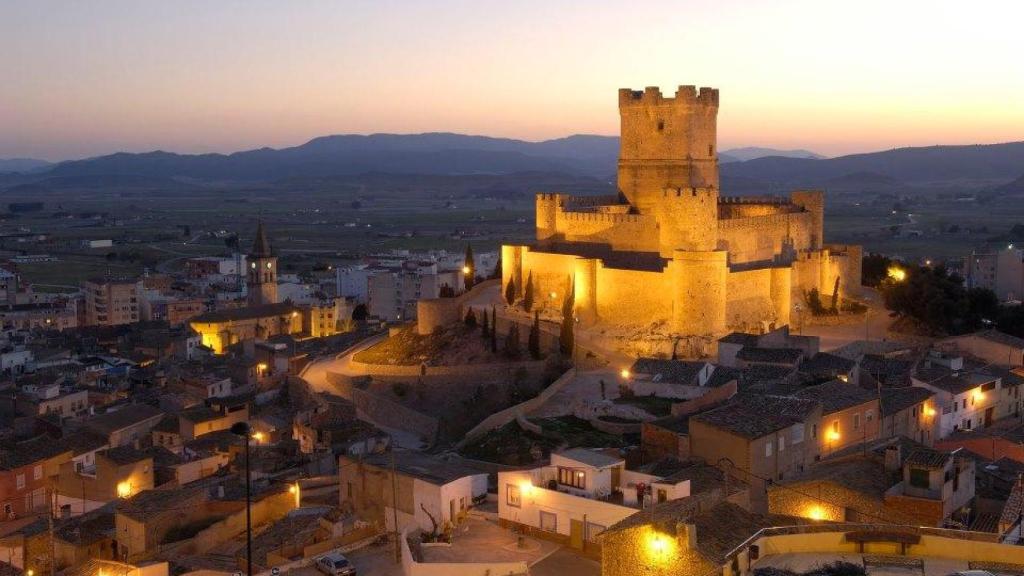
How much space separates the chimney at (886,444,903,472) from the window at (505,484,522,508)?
19.8ft

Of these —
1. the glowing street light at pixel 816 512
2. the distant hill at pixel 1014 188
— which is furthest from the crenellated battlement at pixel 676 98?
the distant hill at pixel 1014 188

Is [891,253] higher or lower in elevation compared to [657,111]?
lower

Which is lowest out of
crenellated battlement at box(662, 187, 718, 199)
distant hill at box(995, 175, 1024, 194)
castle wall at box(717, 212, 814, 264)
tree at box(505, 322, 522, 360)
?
distant hill at box(995, 175, 1024, 194)

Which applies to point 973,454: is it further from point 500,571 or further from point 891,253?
point 891,253

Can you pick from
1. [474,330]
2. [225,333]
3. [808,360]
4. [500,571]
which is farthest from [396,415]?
[225,333]

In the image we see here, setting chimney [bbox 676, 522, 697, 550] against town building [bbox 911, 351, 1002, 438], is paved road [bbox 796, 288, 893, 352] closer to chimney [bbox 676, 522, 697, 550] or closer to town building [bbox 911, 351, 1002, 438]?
town building [bbox 911, 351, 1002, 438]

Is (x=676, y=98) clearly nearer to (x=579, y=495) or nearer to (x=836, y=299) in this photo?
(x=836, y=299)

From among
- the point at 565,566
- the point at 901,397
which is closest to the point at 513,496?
the point at 565,566

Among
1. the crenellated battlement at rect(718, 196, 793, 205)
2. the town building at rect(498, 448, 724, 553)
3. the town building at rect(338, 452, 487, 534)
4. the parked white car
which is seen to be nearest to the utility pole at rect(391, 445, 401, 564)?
the town building at rect(338, 452, 487, 534)

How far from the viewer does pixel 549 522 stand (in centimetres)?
1711

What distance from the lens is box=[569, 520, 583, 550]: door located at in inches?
653

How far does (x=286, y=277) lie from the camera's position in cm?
7775

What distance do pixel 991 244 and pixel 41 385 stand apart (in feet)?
251

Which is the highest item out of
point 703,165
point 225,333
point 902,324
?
Result: point 703,165
